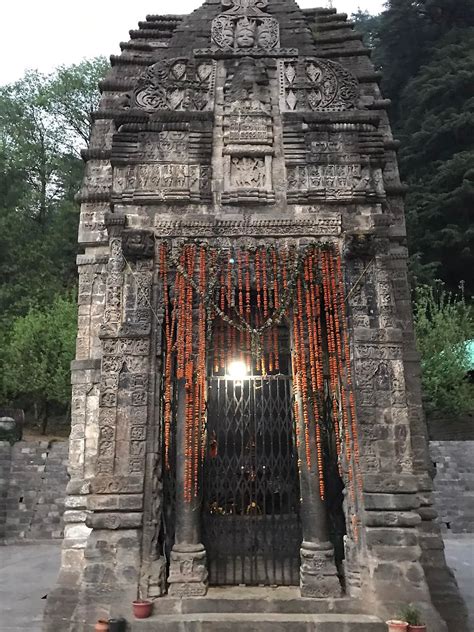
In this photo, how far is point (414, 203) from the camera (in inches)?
1044

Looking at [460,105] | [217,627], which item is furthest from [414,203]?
[217,627]

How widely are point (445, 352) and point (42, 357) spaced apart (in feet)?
55.7

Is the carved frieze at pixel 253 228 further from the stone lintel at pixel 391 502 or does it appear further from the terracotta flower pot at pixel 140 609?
the terracotta flower pot at pixel 140 609

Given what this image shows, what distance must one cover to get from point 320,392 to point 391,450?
3.99ft

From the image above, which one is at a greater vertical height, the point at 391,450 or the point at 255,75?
the point at 255,75

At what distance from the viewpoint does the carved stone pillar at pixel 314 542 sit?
6.15 m

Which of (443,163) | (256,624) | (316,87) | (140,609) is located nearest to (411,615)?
(256,624)

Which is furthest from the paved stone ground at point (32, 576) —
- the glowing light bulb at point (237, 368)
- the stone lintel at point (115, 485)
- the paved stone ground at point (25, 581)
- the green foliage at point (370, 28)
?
the green foliage at point (370, 28)

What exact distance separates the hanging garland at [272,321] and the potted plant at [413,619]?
163 centimetres

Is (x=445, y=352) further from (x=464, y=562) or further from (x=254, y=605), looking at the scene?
(x=254, y=605)

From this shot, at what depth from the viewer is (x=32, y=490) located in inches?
611

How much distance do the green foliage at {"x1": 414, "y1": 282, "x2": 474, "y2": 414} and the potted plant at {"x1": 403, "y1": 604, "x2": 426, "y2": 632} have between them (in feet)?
51.7

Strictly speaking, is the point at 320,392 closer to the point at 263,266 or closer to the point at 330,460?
the point at 330,460

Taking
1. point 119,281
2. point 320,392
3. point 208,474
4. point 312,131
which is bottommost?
point 208,474
